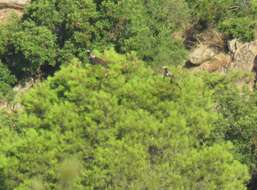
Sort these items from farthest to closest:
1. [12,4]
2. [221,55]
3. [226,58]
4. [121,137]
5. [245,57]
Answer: [12,4], [221,55], [226,58], [245,57], [121,137]

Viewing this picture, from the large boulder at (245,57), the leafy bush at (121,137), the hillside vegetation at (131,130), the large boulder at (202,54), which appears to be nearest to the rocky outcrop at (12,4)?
the large boulder at (202,54)

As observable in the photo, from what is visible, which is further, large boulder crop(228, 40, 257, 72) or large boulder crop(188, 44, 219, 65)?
large boulder crop(188, 44, 219, 65)

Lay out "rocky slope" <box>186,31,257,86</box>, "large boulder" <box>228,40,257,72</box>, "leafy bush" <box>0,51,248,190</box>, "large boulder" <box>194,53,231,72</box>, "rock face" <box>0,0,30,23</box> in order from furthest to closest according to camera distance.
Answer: "rock face" <box>0,0,30,23</box> < "large boulder" <box>194,53,231,72</box> < "rocky slope" <box>186,31,257,86</box> < "large boulder" <box>228,40,257,72</box> < "leafy bush" <box>0,51,248,190</box>

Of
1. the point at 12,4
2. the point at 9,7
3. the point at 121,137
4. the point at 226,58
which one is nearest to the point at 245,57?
the point at 226,58

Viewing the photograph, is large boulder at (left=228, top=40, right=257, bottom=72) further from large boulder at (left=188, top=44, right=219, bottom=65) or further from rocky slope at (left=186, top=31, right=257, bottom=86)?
large boulder at (left=188, top=44, right=219, bottom=65)

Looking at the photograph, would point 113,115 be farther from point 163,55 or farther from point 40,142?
point 163,55

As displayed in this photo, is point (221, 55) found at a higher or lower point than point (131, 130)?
higher

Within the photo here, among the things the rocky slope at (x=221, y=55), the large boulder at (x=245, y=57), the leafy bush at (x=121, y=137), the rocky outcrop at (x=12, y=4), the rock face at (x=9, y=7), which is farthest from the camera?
the rocky outcrop at (x=12, y=4)

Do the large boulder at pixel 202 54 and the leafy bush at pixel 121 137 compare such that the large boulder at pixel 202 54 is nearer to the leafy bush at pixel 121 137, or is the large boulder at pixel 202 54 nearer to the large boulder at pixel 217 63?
the large boulder at pixel 217 63

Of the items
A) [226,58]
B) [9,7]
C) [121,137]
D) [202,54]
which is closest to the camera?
[121,137]

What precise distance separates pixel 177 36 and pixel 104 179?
2302cm

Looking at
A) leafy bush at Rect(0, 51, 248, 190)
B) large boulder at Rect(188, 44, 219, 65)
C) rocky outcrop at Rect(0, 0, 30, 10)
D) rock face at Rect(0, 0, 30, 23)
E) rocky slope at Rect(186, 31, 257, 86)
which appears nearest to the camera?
leafy bush at Rect(0, 51, 248, 190)

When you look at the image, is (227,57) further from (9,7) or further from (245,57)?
(9,7)

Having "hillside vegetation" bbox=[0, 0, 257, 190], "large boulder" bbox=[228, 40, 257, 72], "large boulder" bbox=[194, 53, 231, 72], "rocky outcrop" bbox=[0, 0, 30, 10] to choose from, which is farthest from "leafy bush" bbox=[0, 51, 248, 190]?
"rocky outcrop" bbox=[0, 0, 30, 10]
